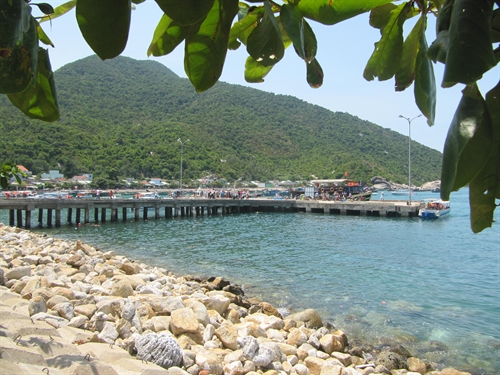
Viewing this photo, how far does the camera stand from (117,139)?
3398 inches

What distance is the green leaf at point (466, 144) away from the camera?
444 millimetres

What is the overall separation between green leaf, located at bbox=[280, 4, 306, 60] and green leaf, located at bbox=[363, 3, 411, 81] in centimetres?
26

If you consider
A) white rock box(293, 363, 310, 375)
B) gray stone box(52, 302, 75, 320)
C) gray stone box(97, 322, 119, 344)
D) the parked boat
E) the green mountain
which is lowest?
white rock box(293, 363, 310, 375)

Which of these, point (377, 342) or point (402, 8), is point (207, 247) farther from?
point (402, 8)

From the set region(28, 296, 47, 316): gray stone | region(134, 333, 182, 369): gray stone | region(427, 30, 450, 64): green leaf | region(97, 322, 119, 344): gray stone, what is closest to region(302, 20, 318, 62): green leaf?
region(427, 30, 450, 64): green leaf

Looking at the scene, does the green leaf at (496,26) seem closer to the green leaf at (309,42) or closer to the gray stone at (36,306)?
the green leaf at (309,42)

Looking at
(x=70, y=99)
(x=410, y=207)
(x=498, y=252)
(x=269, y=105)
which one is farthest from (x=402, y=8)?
(x=269, y=105)

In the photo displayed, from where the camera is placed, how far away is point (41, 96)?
74 cm

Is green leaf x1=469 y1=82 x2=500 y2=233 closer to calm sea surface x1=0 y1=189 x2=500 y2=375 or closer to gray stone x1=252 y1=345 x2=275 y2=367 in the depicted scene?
calm sea surface x1=0 y1=189 x2=500 y2=375

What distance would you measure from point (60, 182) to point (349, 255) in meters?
65.9

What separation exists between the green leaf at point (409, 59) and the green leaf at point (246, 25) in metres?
0.32

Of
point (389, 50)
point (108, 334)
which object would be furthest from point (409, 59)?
point (108, 334)

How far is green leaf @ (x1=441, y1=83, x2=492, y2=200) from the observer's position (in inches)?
17.5

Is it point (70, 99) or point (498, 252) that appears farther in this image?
point (70, 99)
